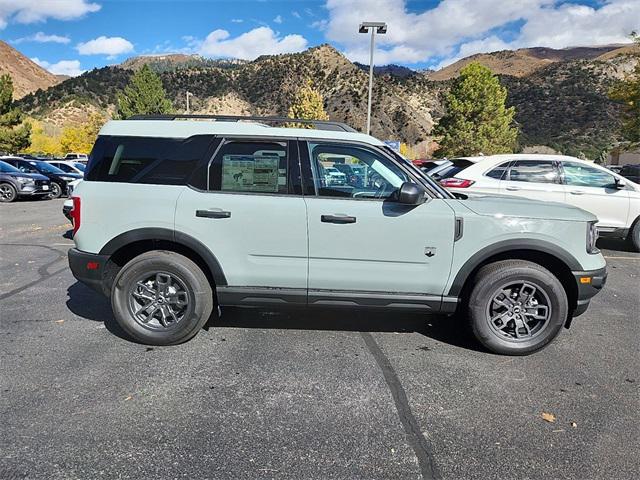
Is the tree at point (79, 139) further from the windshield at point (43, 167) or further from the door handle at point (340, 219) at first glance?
the door handle at point (340, 219)

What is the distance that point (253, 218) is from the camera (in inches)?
148

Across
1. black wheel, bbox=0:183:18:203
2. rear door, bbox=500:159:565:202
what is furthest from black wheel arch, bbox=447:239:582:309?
black wheel, bbox=0:183:18:203

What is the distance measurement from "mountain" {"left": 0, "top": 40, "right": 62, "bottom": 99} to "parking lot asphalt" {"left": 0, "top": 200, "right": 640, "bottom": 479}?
184 metres

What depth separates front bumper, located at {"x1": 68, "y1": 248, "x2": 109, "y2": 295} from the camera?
391 centimetres

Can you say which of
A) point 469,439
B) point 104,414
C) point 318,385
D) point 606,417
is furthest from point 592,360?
point 104,414

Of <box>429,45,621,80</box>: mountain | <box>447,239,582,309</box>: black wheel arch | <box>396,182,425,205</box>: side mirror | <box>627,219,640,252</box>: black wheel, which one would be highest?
<box>429,45,621,80</box>: mountain

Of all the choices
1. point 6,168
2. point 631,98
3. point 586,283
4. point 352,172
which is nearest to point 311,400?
point 352,172

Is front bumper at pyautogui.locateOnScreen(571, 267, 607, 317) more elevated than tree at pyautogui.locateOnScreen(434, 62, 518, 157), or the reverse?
tree at pyautogui.locateOnScreen(434, 62, 518, 157)

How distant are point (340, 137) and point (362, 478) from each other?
2651mm

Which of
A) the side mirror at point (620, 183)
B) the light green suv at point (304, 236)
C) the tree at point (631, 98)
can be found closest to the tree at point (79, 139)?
the tree at point (631, 98)

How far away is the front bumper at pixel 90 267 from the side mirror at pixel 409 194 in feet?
8.38

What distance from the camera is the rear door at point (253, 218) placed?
3.76 m

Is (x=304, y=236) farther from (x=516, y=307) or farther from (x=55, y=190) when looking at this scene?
(x=55, y=190)

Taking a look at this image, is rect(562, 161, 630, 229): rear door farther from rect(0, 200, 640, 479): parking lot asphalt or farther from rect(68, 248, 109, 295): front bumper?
rect(68, 248, 109, 295): front bumper
